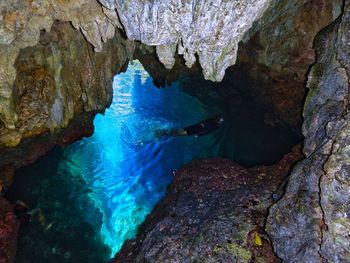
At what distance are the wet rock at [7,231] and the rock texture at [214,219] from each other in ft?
8.98

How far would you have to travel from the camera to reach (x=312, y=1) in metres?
8.55

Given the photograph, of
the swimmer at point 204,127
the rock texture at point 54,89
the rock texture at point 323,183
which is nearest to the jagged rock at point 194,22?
the rock texture at point 323,183

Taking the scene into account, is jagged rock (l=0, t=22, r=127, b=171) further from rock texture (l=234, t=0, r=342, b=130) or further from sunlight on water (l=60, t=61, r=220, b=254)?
rock texture (l=234, t=0, r=342, b=130)

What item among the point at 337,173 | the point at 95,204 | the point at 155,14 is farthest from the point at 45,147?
the point at 337,173

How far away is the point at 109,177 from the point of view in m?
11.1

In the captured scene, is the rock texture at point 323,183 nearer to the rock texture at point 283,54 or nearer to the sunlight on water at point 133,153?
the rock texture at point 283,54

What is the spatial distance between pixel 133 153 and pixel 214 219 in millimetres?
6471

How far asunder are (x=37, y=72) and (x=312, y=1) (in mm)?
7603

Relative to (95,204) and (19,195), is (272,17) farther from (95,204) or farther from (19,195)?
(19,195)

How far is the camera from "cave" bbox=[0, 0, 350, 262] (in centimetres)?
520

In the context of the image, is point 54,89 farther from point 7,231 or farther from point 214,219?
point 214,219

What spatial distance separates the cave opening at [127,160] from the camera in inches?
338

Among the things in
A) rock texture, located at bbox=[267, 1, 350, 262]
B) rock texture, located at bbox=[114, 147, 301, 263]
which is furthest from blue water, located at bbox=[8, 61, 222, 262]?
rock texture, located at bbox=[267, 1, 350, 262]

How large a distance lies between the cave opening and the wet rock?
22 centimetres
